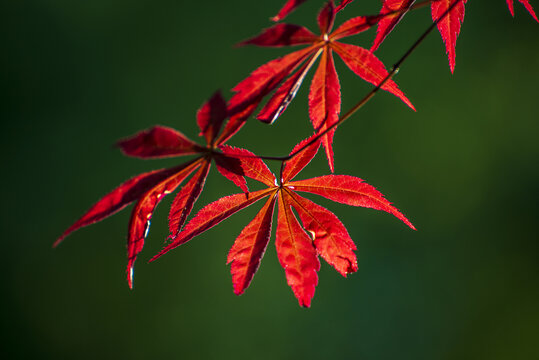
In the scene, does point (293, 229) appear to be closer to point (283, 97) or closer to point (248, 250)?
point (248, 250)

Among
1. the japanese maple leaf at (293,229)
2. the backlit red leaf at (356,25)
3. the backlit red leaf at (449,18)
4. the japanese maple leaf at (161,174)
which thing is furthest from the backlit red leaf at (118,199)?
the backlit red leaf at (449,18)

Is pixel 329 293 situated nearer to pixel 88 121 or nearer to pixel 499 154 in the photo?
pixel 499 154

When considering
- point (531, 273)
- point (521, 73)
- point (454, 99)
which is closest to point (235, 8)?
point (454, 99)

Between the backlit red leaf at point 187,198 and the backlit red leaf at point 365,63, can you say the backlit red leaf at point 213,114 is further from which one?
the backlit red leaf at point 365,63

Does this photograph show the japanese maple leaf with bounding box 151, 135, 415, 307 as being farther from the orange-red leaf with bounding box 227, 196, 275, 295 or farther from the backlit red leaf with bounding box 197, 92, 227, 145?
the backlit red leaf with bounding box 197, 92, 227, 145

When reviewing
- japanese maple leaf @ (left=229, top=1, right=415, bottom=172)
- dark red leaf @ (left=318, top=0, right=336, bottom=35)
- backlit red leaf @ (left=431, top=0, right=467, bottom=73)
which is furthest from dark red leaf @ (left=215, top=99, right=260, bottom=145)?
backlit red leaf @ (left=431, top=0, right=467, bottom=73)

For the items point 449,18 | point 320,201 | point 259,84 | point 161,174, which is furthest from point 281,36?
point 320,201
